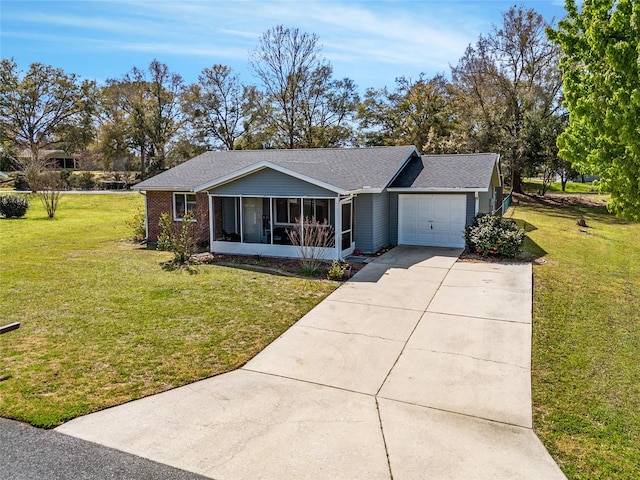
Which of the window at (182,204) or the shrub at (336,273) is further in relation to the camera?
the window at (182,204)

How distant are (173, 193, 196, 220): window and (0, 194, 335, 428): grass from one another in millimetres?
2738

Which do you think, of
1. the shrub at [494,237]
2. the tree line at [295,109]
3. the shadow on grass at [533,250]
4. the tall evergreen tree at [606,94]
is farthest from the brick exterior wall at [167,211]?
the tree line at [295,109]

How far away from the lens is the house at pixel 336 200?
14625 mm

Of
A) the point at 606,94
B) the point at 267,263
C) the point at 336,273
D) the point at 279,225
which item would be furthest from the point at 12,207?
the point at 606,94

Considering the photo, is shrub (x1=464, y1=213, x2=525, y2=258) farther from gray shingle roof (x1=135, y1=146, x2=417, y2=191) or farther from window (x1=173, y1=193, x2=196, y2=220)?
window (x1=173, y1=193, x2=196, y2=220)

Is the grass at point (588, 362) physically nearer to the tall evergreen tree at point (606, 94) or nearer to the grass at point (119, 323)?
the tall evergreen tree at point (606, 94)

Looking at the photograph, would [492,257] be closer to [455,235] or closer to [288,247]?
[455,235]

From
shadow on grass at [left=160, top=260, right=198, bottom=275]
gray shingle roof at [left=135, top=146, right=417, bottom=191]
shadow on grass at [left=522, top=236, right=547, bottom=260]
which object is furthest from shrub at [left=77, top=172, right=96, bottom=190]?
shadow on grass at [left=522, top=236, right=547, bottom=260]

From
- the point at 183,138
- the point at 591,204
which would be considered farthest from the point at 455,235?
the point at 183,138

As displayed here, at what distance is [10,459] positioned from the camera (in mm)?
4387

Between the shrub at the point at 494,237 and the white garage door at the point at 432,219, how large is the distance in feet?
3.25

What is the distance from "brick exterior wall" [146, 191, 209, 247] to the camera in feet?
56.0

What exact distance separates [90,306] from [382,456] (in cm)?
753

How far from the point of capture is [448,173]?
1739 cm
